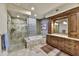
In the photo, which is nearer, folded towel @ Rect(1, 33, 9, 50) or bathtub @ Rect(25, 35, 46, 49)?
folded towel @ Rect(1, 33, 9, 50)

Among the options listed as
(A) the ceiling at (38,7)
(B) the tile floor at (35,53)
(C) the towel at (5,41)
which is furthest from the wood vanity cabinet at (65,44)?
(C) the towel at (5,41)

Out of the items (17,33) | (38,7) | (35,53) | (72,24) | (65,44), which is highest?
(38,7)

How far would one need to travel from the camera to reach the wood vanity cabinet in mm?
1647

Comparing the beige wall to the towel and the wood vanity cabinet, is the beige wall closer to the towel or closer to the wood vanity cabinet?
the towel

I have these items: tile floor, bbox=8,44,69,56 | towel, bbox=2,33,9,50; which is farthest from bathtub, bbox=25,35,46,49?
towel, bbox=2,33,9,50

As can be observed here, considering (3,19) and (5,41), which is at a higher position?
(3,19)

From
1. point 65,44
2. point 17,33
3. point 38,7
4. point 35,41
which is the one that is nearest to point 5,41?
point 17,33

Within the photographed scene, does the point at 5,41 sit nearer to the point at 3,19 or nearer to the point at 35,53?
the point at 3,19

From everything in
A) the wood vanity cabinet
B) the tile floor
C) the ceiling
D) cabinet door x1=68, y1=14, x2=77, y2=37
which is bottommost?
the tile floor

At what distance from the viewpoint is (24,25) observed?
1.78 meters

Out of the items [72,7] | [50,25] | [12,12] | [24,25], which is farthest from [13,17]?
[72,7]

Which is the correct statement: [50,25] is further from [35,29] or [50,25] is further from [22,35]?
[22,35]

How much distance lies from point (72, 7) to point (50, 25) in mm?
545

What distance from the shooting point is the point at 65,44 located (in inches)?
67.4
